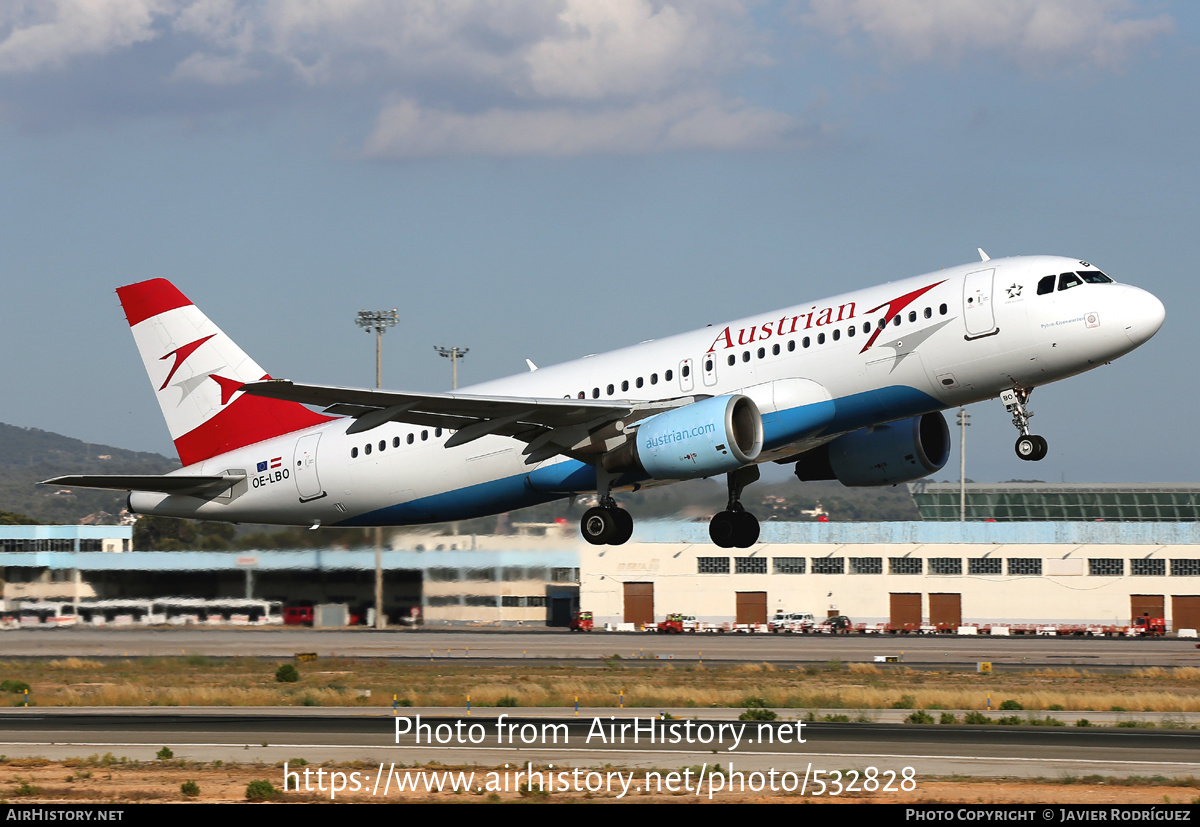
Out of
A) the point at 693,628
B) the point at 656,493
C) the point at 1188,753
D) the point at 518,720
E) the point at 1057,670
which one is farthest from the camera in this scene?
the point at 693,628

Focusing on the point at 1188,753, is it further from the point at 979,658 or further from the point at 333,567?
the point at 979,658

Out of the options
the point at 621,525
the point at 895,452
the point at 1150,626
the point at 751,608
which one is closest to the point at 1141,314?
the point at 895,452

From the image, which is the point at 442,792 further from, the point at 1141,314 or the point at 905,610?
the point at 905,610

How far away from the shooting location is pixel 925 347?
31.3m

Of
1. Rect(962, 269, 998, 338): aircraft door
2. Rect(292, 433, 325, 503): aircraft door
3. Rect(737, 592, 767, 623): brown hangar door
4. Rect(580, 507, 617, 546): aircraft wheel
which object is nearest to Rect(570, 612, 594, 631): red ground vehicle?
Rect(737, 592, 767, 623): brown hangar door

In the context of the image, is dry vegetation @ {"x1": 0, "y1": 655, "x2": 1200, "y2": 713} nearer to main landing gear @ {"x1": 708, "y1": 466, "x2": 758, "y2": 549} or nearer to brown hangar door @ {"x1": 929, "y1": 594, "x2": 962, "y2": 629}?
main landing gear @ {"x1": 708, "y1": 466, "x2": 758, "y2": 549}

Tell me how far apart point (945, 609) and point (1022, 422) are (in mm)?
61138

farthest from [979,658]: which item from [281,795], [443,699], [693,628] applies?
[281,795]

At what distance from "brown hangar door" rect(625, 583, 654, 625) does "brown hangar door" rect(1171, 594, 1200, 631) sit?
1297 inches

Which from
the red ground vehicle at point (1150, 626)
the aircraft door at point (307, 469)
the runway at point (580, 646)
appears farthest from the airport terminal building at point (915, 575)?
the aircraft door at point (307, 469)

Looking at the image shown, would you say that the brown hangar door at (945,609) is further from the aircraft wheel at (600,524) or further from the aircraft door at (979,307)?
the aircraft door at (979,307)

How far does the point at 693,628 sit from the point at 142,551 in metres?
41.8

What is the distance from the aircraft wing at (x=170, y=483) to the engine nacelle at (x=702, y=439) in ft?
45.2

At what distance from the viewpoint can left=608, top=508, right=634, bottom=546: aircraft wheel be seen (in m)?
35.9
